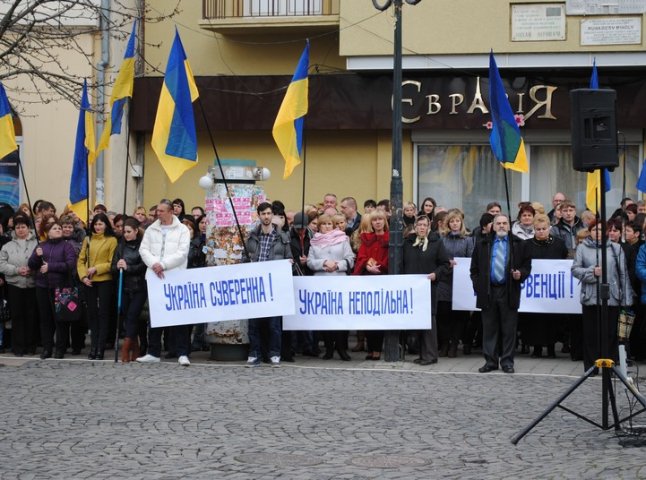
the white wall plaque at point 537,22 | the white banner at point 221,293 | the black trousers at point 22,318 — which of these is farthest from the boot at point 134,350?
the white wall plaque at point 537,22

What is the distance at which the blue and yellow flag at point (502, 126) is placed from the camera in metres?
16.0

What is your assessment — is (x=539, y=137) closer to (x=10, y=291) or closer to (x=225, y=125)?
(x=225, y=125)

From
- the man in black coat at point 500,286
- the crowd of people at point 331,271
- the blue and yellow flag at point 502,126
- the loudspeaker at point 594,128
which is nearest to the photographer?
the loudspeaker at point 594,128

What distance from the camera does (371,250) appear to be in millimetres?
16891

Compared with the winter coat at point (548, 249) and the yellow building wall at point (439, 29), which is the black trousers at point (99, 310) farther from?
the yellow building wall at point (439, 29)

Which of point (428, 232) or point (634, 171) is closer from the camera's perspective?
point (428, 232)

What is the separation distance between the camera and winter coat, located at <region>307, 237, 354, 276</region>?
1677 centimetres

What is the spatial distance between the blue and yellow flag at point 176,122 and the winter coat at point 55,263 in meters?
2.11

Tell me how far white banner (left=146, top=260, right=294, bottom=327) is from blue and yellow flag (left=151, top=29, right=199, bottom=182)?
1341 millimetres

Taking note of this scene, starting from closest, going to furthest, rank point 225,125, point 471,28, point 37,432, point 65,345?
point 37,432, point 65,345, point 471,28, point 225,125

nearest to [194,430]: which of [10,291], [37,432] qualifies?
[37,432]

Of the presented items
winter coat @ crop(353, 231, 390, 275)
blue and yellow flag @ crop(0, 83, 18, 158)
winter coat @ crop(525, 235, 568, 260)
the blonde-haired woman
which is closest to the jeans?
winter coat @ crop(353, 231, 390, 275)

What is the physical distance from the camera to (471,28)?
75.6ft

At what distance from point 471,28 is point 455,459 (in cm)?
1436
